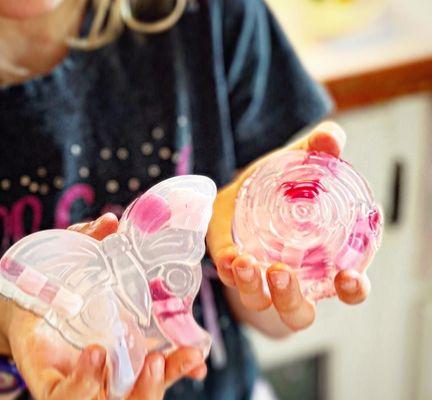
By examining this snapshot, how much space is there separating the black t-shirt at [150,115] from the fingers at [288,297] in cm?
20

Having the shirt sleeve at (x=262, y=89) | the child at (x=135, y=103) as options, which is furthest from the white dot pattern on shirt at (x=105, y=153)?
the shirt sleeve at (x=262, y=89)

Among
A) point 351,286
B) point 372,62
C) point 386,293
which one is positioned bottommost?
point 386,293

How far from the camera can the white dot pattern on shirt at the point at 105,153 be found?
59 cm

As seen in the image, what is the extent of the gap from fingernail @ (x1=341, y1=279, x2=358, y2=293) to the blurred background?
0.34 metres

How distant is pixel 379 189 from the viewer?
0.80m

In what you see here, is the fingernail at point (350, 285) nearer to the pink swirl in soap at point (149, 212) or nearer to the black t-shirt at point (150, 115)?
the pink swirl in soap at point (149, 212)

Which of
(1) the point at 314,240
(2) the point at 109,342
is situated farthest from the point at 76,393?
(1) the point at 314,240

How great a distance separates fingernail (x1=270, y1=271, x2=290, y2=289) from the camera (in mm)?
397

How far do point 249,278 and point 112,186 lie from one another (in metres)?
0.22

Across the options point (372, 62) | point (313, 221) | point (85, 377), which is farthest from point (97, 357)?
point (372, 62)

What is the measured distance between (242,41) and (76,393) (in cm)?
34

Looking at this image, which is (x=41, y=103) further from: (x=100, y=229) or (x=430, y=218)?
(x=430, y=218)

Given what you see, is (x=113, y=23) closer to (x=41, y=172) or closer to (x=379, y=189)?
(x=41, y=172)

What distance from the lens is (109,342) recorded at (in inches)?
15.5
